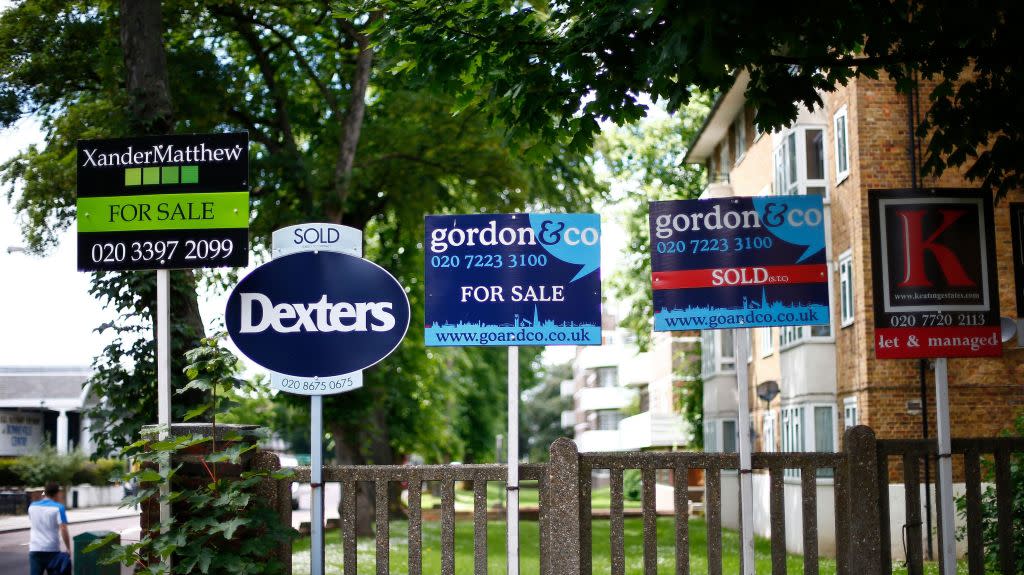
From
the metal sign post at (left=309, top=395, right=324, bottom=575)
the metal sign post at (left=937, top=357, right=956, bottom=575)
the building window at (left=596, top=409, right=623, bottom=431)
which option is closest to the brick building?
the metal sign post at (left=937, top=357, right=956, bottom=575)

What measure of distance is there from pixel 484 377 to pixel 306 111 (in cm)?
2754

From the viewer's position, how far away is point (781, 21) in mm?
7250

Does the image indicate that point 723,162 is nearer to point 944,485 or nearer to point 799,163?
point 799,163

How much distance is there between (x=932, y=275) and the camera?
8.17 meters

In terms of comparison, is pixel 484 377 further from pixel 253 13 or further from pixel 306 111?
pixel 253 13

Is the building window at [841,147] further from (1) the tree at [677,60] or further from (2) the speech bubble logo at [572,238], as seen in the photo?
(2) the speech bubble logo at [572,238]

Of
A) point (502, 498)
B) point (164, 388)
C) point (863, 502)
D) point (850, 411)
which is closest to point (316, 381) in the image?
point (164, 388)

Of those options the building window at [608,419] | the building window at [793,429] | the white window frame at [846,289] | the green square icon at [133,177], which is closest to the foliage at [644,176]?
the building window at [793,429]

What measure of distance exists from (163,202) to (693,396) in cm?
3578

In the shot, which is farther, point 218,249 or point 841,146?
point 841,146

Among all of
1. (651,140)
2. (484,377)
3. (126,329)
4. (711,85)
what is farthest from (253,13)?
(484,377)

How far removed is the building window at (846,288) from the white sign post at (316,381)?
17.8 meters

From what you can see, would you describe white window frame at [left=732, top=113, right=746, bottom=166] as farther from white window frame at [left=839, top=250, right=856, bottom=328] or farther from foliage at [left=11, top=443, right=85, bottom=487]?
foliage at [left=11, top=443, right=85, bottom=487]

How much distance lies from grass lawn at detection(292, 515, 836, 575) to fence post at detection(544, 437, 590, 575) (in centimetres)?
695
